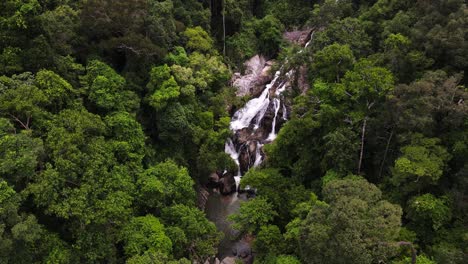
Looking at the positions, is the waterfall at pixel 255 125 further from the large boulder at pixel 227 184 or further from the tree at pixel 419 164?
the tree at pixel 419 164

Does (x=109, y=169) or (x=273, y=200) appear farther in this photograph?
(x=273, y=200)

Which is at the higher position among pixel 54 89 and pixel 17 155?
pixel 54 89

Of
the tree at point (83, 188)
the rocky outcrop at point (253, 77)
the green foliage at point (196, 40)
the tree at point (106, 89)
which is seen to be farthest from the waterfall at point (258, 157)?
the tree at point (83, 188)

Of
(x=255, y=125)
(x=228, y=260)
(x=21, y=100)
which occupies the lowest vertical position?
(x=228, y=260)

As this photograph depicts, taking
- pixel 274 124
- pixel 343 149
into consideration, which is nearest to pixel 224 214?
pixel 274 124

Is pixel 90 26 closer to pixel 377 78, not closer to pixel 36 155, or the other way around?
pixel 36 155

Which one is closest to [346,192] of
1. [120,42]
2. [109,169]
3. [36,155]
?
[109,169]

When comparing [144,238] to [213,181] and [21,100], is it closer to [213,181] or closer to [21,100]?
[21,100]

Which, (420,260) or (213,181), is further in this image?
(213,181)
